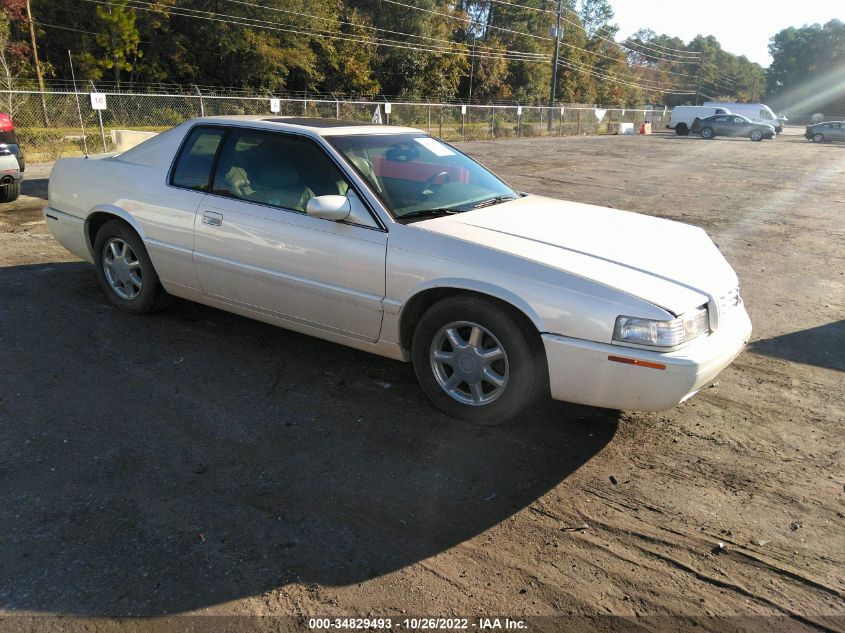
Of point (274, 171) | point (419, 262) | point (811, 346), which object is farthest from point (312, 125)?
point (811, 346)

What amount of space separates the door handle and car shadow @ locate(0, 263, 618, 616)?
89cm

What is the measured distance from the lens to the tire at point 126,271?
5.07 meters

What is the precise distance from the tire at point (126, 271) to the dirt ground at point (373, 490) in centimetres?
19

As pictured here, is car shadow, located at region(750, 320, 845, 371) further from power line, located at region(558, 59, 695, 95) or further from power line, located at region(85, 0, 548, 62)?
power line, located at region(558, 59, 695, 95)

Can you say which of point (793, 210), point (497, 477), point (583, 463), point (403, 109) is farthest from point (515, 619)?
point (403, 109)

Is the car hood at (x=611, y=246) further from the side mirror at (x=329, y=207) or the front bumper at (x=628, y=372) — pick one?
the side mirror at (x=329, y=207)

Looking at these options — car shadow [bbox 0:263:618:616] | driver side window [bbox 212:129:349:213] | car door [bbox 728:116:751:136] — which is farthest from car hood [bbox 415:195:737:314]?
car door [bbox 728:116:751:136]

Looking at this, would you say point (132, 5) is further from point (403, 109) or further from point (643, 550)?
point (643, 550)

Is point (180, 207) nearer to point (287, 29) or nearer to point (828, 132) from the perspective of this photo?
point (828, 132)

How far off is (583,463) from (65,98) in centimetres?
2074

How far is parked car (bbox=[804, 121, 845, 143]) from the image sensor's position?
1612 inches

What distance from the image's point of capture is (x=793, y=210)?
12156mm

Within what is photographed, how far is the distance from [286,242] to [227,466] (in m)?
1.48

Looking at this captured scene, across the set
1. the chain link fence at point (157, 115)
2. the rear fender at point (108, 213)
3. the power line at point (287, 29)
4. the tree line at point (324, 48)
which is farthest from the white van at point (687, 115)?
the rear fender at point (108, 213)
